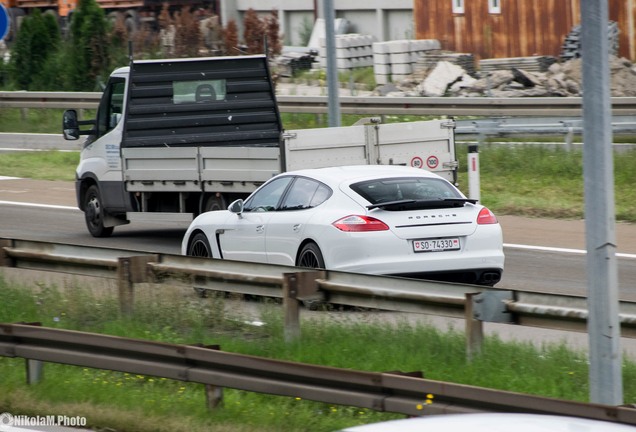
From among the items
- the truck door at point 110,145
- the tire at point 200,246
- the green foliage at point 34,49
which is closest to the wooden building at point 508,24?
the green foliage at point 34,49

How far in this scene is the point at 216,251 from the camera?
14125 mm

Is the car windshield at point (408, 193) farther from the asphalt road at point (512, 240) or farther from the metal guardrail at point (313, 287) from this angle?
the metal guardrail at point (313, 287)

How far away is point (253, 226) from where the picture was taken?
44.4 ft

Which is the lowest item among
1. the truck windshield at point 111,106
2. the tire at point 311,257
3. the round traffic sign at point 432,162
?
the tire at point 311,257

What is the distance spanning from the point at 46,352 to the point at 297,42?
44264 mm

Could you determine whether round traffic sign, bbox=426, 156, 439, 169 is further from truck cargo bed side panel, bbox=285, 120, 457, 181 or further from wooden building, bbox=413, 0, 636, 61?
wooden building, bbox=413, 0, 636, 61

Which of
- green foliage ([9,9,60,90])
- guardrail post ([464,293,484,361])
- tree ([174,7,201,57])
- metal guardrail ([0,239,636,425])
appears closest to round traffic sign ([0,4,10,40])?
metal guardrail ([0,239,636,425])

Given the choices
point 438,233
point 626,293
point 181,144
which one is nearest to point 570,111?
point 181,144

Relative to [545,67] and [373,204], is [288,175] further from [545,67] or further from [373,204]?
[545,67]

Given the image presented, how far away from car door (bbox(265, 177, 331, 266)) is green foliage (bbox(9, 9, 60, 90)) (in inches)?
1054

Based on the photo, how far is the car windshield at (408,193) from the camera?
12.3 m

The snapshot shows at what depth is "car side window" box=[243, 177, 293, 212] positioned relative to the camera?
44.3 feet

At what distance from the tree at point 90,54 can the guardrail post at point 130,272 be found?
1068 inches

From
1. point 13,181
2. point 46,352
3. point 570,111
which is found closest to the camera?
point 46,352
